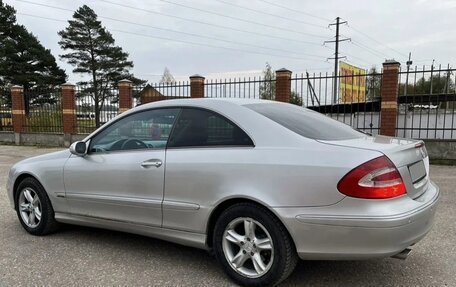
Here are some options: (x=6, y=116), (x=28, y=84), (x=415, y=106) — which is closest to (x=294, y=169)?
(x=415, y=106)

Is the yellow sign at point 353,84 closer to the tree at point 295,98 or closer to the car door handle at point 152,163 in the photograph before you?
the tree at point 295,98

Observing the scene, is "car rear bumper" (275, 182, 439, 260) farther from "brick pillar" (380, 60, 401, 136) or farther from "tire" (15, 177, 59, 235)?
"brick pillar" (380, 60, 401, 136)

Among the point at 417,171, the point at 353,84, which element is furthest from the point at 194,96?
the point at 417,171

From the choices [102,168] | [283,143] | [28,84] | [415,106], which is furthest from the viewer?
[28,84]

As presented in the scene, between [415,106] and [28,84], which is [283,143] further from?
[28,84]

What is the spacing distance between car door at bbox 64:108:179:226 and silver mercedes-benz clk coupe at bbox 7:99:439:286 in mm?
11

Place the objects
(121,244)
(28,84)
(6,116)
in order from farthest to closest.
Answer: (28,84)
(6,116)
(121,244)

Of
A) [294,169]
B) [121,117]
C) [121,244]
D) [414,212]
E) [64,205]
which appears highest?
[121,117]

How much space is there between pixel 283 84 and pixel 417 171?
9.93 meters

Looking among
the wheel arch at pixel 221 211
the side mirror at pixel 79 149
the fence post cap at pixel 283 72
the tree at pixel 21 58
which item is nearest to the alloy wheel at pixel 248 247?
the wheel arch at pixel 221 211

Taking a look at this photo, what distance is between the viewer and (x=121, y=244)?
177 inches

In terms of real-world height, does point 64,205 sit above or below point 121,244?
above

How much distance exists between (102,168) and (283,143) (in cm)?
192

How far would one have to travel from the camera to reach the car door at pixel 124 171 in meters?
3.79
